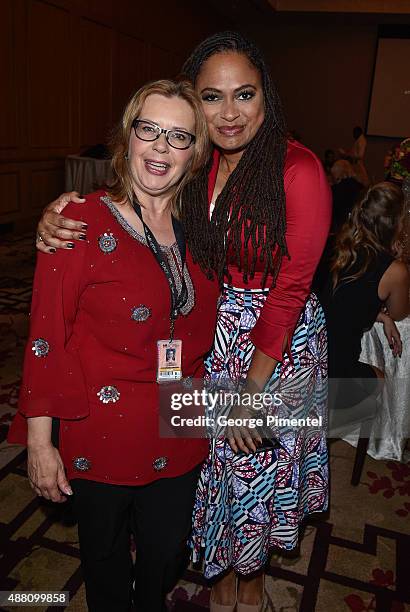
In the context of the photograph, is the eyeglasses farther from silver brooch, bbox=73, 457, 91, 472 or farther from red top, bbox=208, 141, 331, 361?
silver brooch, bbox=73, 457, 91, 472

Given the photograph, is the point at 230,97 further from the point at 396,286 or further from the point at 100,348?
the point at 396,286

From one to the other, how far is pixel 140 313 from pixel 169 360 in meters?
0.16

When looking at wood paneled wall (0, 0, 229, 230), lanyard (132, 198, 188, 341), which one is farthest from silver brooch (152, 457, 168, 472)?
wood paneled wall (0, 0, 229, 230)

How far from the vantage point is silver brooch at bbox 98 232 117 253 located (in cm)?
128

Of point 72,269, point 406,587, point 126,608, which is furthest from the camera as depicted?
point 406,587

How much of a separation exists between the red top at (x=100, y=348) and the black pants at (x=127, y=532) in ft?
0.22

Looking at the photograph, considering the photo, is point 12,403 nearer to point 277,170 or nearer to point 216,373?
point 216,373

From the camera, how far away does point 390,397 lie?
281 cm

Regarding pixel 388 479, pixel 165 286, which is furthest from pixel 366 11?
pixel 165 286

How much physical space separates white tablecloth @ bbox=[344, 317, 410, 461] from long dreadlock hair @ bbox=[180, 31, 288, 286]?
138 centimetres

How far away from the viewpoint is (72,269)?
1.25 m

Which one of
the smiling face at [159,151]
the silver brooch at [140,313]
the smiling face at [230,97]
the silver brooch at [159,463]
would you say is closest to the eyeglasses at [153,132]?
the smiling face at [159,151]

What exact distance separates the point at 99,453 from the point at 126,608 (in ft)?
1.87

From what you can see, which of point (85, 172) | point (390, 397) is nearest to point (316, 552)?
point (390, 397)
